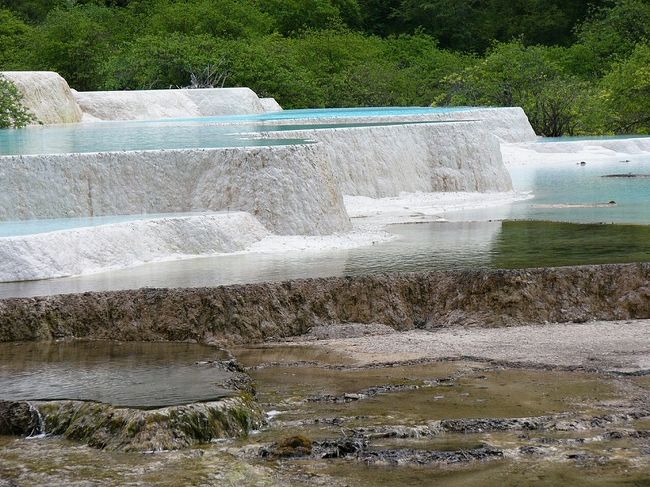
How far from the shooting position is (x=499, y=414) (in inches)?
320

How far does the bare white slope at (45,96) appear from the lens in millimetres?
27438

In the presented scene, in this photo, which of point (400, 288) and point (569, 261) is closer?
point (400, 288)

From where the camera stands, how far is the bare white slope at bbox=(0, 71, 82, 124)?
27438mm

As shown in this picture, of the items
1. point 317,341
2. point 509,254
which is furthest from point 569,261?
point 317,341

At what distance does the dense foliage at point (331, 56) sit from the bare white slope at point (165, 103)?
3.38 m

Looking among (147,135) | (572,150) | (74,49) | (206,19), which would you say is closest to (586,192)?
(147,135)

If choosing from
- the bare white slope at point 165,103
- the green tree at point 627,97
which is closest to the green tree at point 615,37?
the green tree at point 627,97

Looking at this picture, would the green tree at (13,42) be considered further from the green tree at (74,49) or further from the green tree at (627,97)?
the green tree at (627,97)

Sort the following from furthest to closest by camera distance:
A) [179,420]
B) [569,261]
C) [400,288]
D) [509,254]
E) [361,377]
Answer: [509,254]
[569,261]
[400,288]
[361,377]
[179,420]

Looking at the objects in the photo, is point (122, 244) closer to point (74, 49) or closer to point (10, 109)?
point (10, 109)

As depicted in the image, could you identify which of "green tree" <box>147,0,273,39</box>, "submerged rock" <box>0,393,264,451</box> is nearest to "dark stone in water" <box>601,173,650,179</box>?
"green tree" <box>147,0,273,39</box>

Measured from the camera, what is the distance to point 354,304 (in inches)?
444

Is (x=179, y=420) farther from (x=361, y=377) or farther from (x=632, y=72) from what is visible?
(x=632, y=72)

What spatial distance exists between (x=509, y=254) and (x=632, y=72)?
24467 mm
